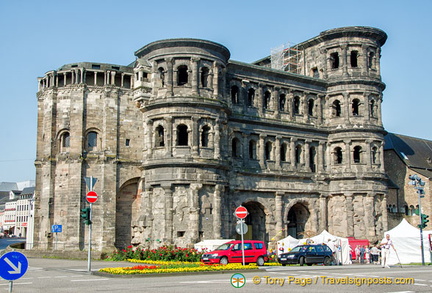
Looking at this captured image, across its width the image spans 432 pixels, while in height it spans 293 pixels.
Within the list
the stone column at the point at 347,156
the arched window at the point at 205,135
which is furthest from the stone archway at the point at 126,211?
the stone column at the point at 347,156

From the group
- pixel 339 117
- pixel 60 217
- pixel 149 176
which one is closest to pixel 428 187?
pixel 339 117

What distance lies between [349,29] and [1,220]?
120485 millimetres

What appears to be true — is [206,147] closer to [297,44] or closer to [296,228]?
[296,228]

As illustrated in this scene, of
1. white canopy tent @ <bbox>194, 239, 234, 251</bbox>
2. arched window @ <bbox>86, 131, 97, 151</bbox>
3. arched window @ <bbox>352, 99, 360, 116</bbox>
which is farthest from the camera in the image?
arched window @ <bbox>352, 99, 360, 116</bbox>

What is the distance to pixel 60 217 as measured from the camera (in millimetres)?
40312

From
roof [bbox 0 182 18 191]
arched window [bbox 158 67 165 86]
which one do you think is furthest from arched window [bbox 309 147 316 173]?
roof [bbox 0 182 18 191]

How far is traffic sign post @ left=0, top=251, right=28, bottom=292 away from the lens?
11.4 m

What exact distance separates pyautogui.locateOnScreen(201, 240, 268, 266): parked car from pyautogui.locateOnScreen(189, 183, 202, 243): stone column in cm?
740

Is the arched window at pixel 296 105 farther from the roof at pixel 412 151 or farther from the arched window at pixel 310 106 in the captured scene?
the roof at pixel 412 151

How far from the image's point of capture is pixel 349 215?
45.8 m

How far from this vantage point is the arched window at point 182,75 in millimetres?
40000

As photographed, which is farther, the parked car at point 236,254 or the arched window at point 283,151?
the arched window at point 283,151

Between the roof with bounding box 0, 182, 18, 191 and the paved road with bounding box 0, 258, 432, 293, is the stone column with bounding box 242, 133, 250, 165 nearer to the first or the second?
the paved road with bounding box 0, 258, 432, 293

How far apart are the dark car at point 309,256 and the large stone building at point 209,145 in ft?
23.6
